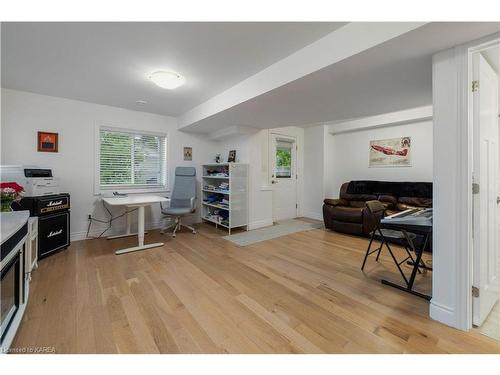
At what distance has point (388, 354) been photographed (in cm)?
131

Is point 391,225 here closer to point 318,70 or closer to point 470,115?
point 470,115

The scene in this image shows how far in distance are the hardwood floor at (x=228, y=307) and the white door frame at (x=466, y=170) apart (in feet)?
0.84

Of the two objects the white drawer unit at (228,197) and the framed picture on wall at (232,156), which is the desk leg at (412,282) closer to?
the white drawer unit at (228,197)

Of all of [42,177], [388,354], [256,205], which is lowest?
[388,354]

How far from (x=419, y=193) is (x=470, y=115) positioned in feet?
9.57

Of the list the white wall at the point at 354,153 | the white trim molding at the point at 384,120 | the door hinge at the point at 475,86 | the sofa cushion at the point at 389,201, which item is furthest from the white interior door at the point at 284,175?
the door hinge at the point at 475,86

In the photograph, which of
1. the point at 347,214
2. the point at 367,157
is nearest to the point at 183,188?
the point at 347,214

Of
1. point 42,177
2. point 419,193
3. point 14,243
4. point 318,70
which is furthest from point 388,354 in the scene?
point 42,177

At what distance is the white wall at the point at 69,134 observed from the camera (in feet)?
10.2

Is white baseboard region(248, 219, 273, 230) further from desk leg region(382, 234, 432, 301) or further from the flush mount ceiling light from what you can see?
the flush mount ceiling light

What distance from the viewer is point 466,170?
1479mm

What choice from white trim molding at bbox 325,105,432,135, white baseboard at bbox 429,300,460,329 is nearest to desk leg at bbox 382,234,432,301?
white baseboard at bbox 429,300,460,329

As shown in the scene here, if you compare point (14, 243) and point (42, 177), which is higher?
point (42, 177)

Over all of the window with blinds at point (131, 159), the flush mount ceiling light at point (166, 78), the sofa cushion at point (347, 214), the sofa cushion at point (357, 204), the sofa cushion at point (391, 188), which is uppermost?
the flush mount ceiling light at point (166, 78)
